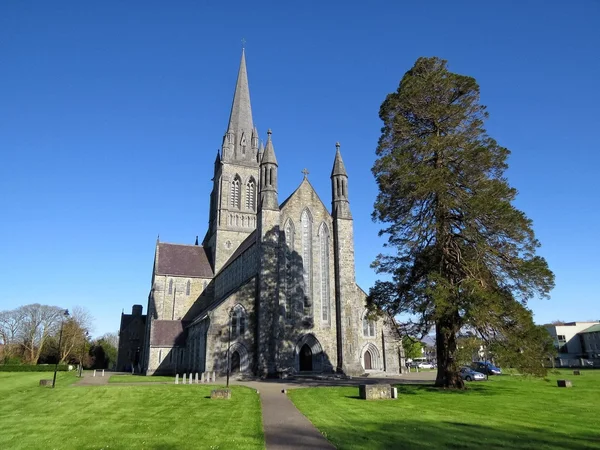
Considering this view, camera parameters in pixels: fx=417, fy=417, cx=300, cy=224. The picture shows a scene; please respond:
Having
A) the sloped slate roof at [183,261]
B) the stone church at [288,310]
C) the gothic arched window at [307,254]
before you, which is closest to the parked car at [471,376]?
the stone church at [288,310]

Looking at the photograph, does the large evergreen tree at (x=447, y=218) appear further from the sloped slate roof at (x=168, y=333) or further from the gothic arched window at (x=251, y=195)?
the gothic arched window at (x=251, y=195)

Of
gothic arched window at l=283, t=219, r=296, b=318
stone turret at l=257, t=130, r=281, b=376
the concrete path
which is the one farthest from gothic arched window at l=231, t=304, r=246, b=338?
the concrete path

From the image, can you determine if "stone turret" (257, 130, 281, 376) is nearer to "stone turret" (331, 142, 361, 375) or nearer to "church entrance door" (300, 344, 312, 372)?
"church entrance door" (300, 344, 312, 372)

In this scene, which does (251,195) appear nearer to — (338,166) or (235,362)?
(338,166)

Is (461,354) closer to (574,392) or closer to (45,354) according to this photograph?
(574,392)

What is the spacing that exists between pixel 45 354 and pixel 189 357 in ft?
139

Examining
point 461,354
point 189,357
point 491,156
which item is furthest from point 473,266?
point 189,357

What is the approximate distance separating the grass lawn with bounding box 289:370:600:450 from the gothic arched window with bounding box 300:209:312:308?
16.5 metres

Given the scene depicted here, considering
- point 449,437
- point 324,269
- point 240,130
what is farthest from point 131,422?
point 240,130

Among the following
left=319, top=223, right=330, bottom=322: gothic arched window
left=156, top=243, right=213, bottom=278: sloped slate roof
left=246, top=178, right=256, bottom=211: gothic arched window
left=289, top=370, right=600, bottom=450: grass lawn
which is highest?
left=246, top=178, right=256, bottom=211: gothic arched window

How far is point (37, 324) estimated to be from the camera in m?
72.1

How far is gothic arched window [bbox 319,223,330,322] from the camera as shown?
3722 centimetres

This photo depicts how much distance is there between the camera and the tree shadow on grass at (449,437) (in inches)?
387

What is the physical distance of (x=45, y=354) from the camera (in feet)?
227
